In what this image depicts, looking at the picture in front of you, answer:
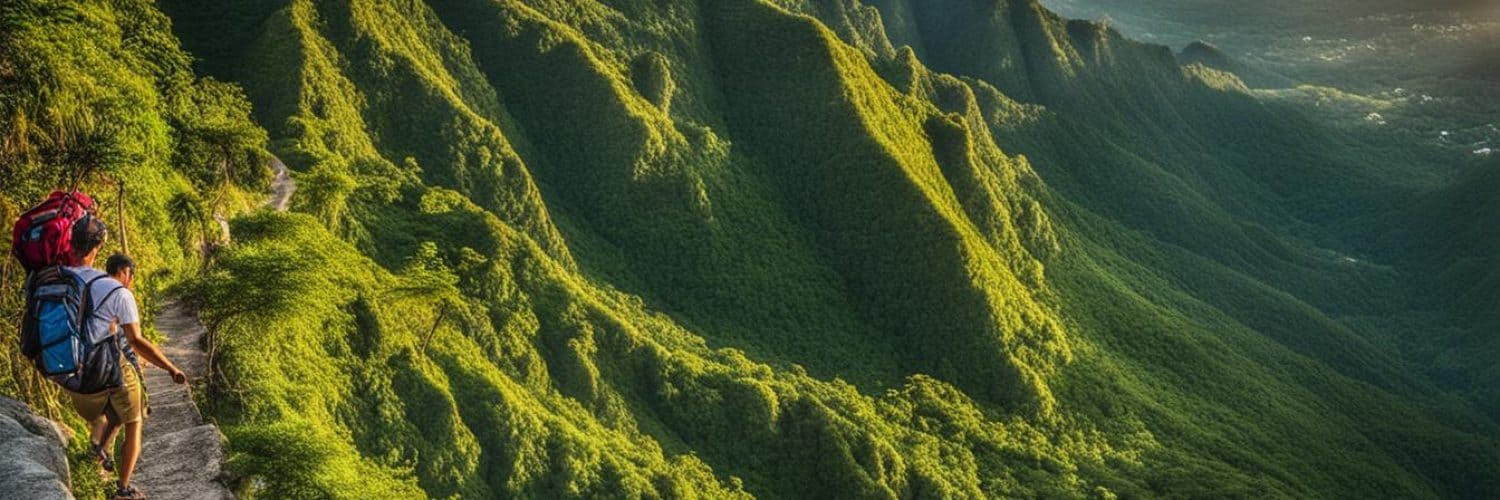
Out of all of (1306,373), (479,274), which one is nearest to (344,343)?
(479,274)

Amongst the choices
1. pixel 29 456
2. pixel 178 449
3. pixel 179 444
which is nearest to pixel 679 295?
pixel 179 444

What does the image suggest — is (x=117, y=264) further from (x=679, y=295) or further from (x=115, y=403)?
(x=679, y=295)

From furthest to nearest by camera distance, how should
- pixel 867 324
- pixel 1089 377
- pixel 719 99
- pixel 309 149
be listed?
1. pixel 719 99
2. pixel 1089 377
3. pixel 867 324
4. pixel 309 149

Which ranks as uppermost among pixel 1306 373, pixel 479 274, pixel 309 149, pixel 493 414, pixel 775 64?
pixel 775 64

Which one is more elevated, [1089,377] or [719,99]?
[719,99]

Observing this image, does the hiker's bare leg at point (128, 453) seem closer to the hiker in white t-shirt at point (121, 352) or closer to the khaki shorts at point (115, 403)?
the hiker in white t-shirt at point (121, 352)

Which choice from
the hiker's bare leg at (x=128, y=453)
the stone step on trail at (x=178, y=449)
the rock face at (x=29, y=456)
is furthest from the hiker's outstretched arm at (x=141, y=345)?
the stone step on trail at (x=178, y=449)

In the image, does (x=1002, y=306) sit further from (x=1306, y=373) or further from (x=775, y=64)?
(x=1306, y=373)
